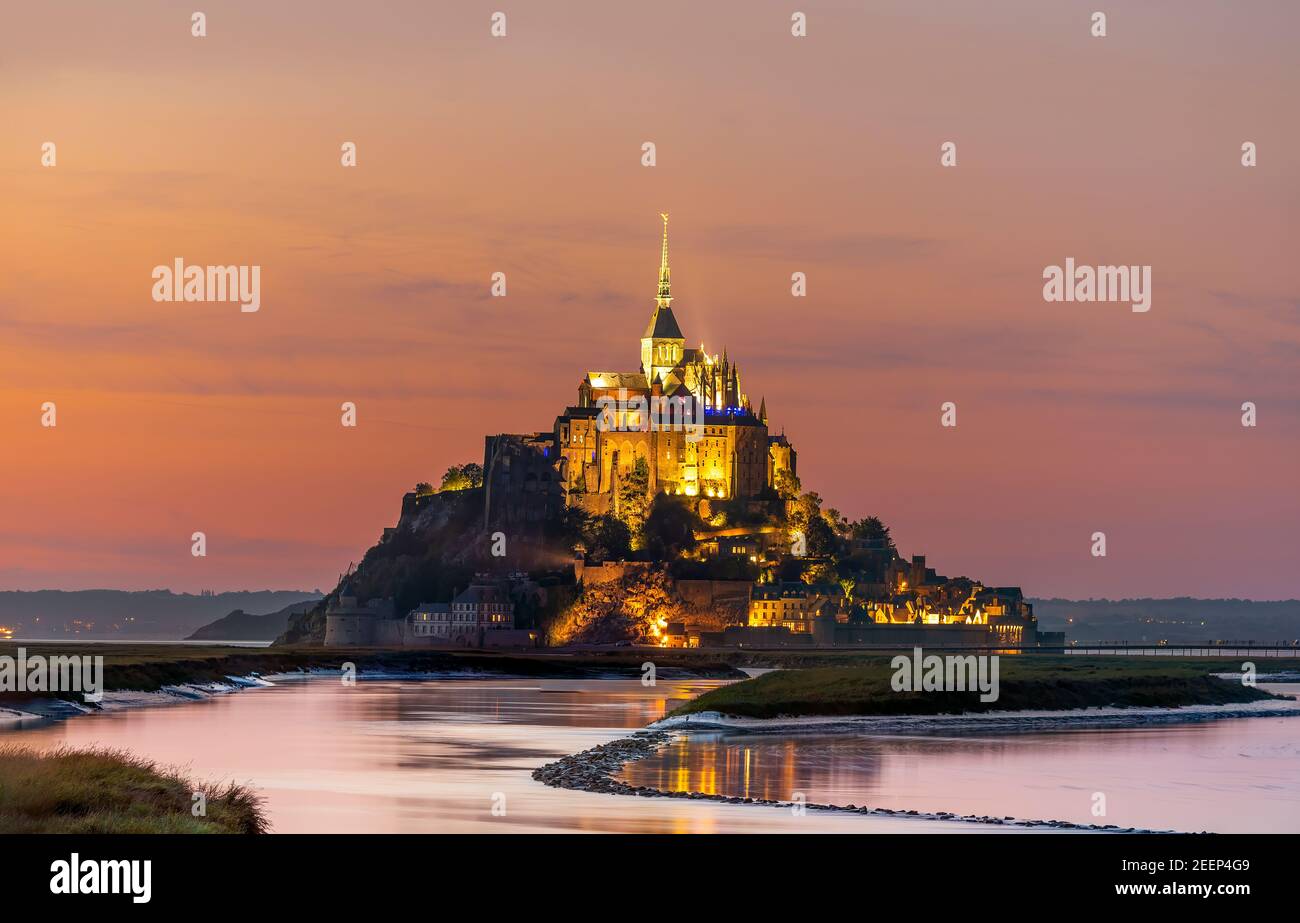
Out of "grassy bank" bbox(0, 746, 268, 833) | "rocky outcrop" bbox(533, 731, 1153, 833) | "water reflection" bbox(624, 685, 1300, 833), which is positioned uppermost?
"grassy bank" bbox(0, 746, 268, 833)

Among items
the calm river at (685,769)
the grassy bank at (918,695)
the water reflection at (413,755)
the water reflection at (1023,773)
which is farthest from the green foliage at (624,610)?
the water reflection at (1023,773)

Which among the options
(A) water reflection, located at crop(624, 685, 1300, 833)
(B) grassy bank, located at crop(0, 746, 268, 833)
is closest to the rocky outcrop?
(A) water reflection, located at crop(624, 685, 1300, 833)

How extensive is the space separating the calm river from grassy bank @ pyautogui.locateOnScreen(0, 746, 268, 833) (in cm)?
319

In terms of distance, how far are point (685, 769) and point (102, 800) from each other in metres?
23.7

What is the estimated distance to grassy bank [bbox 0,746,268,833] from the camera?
2586 centimetres

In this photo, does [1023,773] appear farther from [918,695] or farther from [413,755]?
[918,695]

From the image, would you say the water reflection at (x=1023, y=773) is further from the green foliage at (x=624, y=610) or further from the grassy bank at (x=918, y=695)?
the green foliage at (x=624, y=610)

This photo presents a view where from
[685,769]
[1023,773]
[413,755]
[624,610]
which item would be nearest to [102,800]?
[685,769]

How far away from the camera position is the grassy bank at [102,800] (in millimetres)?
25859

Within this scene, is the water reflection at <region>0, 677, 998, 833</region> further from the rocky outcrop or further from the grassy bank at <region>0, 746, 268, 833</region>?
the grassy bank at <region>0, 746, 268, 833</region>

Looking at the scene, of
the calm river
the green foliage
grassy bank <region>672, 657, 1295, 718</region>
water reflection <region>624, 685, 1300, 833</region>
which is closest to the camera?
the calm river

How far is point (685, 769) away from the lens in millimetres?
49938
